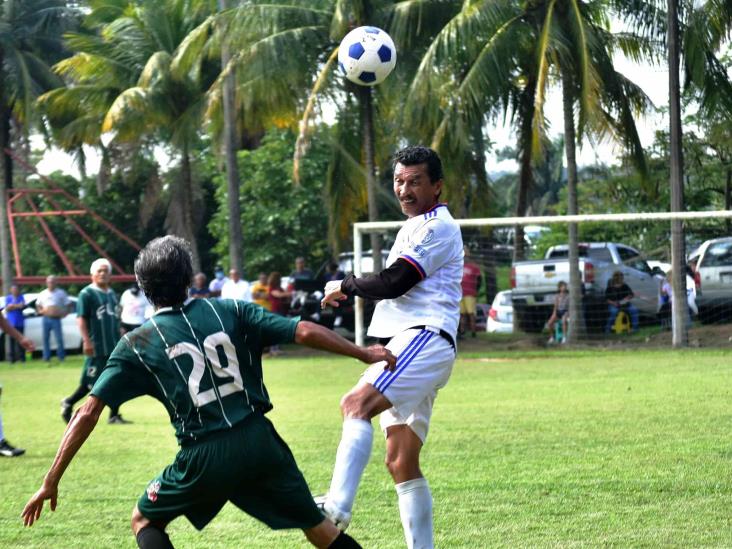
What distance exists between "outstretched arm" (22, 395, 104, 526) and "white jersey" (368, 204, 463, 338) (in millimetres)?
1510

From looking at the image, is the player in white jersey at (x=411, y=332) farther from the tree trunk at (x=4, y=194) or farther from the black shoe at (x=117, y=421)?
the tree trunk at (x=4, y=194)

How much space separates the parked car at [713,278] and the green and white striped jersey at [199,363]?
15.6 metres

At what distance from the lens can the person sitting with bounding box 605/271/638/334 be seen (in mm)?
20523

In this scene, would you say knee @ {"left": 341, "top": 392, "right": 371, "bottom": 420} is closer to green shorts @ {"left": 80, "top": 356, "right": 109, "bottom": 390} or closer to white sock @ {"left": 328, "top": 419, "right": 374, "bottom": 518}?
white sock @ {"left": 328, "top": 419, "right": 374, "bottom": 518}

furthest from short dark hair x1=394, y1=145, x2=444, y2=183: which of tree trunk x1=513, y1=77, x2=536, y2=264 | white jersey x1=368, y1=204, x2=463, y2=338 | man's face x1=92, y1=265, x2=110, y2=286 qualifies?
tree trunk x1=513, y1=77, x2=536, y2=264

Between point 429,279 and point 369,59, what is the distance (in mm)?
4425

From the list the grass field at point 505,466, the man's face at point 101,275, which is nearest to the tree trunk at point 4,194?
the grass field at point 505,466

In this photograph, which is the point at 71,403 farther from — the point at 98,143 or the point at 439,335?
the point at 98,143

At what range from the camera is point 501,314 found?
76.1 ft

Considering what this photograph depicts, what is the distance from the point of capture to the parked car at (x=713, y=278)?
Result: 1892 centimetres

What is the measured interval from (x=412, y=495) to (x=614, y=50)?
60.7 feet

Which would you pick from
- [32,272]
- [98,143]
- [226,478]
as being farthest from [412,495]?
[32,272]

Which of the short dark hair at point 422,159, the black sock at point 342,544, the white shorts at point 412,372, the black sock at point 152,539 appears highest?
the short dark hair at point 422,159

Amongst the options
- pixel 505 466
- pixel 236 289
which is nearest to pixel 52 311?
pixel 236 289
